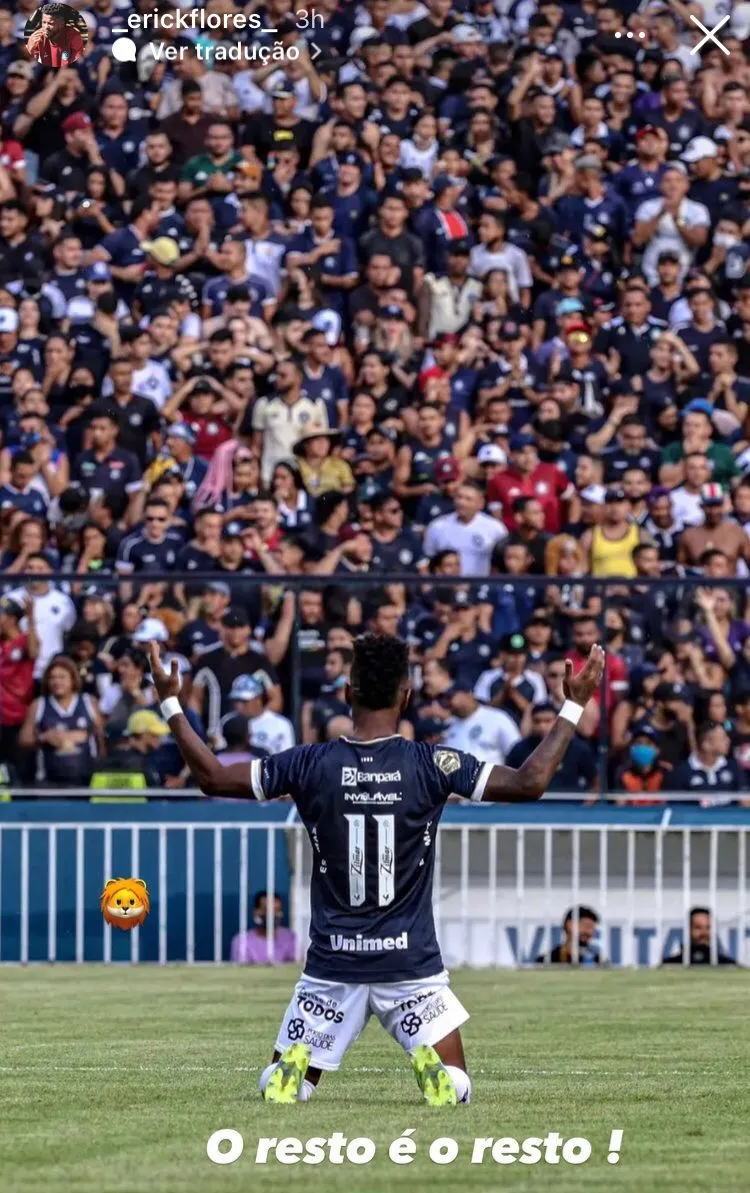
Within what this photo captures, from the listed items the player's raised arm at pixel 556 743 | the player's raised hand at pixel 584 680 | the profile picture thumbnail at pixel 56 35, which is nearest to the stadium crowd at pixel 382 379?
the profile picture thumbnail at pixel 56 35

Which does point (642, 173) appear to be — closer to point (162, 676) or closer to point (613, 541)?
point (613, 541)

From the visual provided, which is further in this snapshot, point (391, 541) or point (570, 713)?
point (391, 541)

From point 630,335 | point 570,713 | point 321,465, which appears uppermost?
point 630,335

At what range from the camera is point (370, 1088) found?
939 cm

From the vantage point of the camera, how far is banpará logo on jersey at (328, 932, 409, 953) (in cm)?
865

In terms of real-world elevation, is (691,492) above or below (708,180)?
below

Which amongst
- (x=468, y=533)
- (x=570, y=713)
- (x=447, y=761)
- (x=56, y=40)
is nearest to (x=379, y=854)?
(x=447, y=761)

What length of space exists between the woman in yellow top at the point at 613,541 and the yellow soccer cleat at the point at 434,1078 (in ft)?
35.3

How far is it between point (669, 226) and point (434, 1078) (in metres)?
15.4

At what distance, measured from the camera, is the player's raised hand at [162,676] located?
27.1ft

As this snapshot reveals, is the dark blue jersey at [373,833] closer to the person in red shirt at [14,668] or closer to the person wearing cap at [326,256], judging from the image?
the person in red shirt at [14,668]

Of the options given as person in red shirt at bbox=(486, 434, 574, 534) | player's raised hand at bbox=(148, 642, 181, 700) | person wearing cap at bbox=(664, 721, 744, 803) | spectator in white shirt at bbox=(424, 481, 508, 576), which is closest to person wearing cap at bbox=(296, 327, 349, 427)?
person in red shirt at bbox=(486, 434, 574, 534)

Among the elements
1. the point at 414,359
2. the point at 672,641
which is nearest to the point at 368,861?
the point at 672,641

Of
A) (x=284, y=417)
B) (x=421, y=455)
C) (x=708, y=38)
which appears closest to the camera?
(x=421, y=455)
